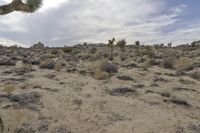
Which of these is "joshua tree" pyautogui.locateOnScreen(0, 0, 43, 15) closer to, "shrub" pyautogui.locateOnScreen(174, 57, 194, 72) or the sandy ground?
the sandy ground

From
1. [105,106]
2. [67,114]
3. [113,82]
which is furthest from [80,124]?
[113,82]

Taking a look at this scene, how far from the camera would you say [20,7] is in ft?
33.4

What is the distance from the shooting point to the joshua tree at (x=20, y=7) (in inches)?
394

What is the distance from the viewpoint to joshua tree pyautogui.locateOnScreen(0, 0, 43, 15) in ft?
32.8

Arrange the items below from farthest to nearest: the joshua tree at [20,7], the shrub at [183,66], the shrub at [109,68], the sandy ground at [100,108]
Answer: the shrub at [183,66] < the shrub at [109,68] < the sandy ground at [100,108] < the joshua tree at [20,7]

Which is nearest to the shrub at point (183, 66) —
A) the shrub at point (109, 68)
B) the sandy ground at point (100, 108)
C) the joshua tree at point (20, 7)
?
the shrub at point (109, 68)

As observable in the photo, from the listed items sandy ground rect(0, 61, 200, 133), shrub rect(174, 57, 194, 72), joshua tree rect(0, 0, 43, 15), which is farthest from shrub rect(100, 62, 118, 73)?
joshua tree rect(0, 0, 43, 15)

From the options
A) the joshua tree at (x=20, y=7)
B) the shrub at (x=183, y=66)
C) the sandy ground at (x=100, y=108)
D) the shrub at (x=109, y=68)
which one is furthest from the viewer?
the shrub at (x=183, y=66)

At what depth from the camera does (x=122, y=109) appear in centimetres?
1218

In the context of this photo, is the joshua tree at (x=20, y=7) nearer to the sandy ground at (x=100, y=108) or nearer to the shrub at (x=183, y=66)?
the sandy ground at (x=100, y=108)

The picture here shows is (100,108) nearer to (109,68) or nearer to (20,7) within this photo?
(20,7)

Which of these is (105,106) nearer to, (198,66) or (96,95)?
(96,95)

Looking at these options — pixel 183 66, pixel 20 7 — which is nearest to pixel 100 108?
pixel 20 7

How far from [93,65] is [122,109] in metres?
8.39
